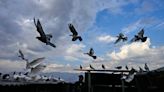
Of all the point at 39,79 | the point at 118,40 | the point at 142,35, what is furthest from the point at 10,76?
the point at 142,35

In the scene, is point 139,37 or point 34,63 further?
point 139,37

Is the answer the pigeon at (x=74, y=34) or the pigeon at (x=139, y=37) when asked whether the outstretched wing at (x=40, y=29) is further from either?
the pigeon at (x=139, y=37)

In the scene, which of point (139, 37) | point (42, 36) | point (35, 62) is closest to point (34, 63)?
point (35, 62)

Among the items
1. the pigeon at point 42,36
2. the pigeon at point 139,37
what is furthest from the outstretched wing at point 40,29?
the pigeon at point 139,37

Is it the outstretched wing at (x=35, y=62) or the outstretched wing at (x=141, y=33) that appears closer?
the outstretched wing at (x=35, y=62)

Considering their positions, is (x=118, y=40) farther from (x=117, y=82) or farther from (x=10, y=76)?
(x=10, y=76)

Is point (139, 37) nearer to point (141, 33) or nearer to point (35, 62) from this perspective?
point (141, 33)

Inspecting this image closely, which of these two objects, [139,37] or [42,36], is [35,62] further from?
[139,37]

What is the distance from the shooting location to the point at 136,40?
14.0 meters

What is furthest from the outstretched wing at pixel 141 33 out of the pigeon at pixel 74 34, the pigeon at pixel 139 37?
the pigeon at pixel 74 34

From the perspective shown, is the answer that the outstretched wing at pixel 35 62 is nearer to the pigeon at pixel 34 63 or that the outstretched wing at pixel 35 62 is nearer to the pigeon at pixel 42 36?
the pigeon at pixel 34 63

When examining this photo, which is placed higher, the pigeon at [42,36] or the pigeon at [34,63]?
the pigeon at [42,36]

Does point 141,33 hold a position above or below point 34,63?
above

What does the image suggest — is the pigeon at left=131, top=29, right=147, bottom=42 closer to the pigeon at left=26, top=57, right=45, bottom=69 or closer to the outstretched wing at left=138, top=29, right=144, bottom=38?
the outstretched wing at left=138, top=29, right=144, bottom=38
